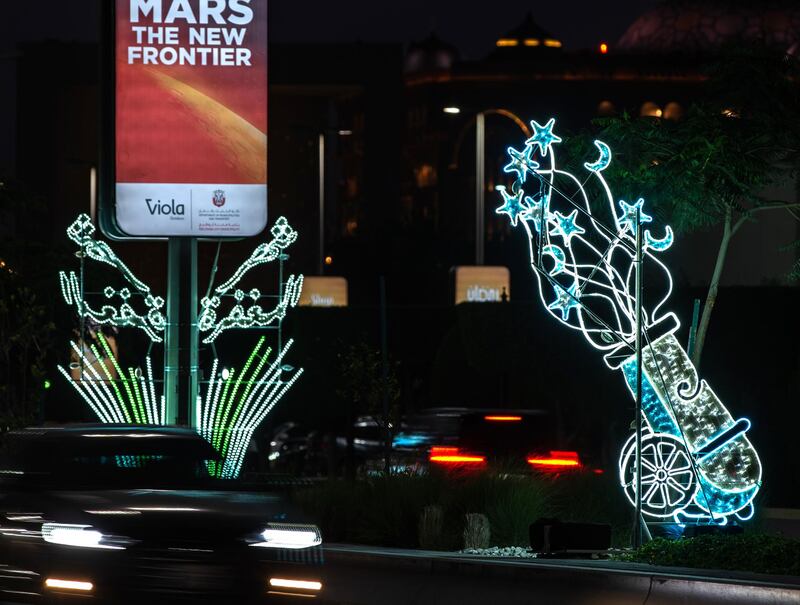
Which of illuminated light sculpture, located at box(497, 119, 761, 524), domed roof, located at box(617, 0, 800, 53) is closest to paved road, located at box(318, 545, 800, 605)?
illuminated light sculpture, located at box(497, 119, 761, 524)

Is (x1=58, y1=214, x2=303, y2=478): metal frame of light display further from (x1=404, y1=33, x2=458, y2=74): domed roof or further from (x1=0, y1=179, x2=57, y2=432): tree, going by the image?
(x1=404, y1=33, x2=458, y2=74): domed roof

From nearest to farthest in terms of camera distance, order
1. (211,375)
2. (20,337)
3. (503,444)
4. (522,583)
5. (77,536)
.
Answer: (77,536) → (522,583) → (503,444) → (211,375) → (20,337)

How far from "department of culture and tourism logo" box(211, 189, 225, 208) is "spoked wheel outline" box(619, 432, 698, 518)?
26.9 ft

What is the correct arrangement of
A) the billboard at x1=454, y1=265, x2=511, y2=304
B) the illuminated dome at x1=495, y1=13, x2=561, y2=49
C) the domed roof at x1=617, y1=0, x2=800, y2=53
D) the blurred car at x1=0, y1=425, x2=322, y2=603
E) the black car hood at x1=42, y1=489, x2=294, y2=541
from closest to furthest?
1. the blurred car at x1=0, y1=425, x2=322, y2=603
2. the black car hood at x1=42, y1=489, x2=294, y2=541
3. the billboard at x1=454, y1=265, x2=511, y2=304
4. the domed roof at x1=617, y1=0, x2=800, y2=53
5. the illuminated dome at x1=495, y1=13, x2=561, y2=49

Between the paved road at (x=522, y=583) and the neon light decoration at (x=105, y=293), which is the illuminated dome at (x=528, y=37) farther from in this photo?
the paved road at (x=522, y=583)

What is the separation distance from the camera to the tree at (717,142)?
22.0 meters

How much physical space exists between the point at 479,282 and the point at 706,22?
118m

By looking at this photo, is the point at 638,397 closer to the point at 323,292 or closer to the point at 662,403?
the point at 662,403

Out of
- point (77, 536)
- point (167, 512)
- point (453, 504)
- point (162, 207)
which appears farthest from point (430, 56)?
point (77, 536)

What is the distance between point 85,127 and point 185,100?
90.9 metres

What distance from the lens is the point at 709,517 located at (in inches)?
838

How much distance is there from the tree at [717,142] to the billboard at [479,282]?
2771 centimetres

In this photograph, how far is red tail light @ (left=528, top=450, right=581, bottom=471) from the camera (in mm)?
22703

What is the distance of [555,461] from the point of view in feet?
74.6
